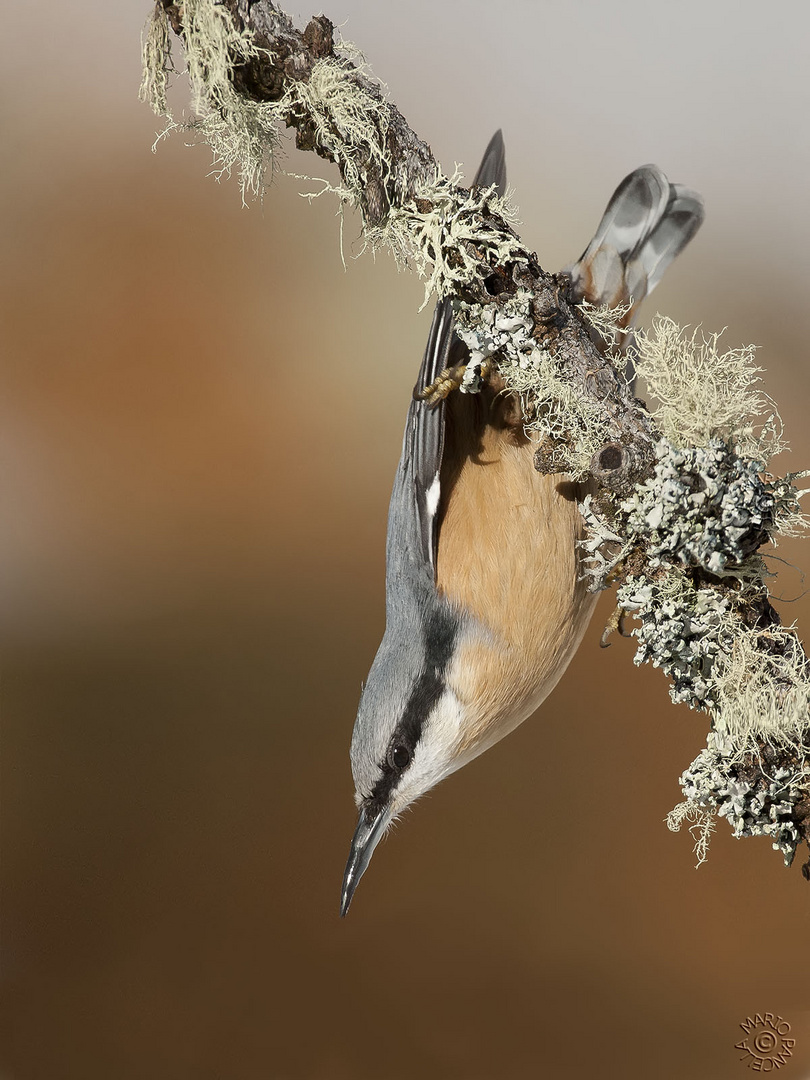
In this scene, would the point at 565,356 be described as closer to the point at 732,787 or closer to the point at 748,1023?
the point at 732,787

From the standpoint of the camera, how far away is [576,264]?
→ 109 centimetres

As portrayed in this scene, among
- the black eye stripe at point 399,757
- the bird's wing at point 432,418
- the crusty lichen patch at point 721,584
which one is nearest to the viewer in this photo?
the crusty lichen patch at point 721,584

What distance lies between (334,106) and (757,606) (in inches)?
20.0

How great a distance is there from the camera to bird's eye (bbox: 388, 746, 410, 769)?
978 mm

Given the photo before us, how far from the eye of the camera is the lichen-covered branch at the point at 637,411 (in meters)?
0.65

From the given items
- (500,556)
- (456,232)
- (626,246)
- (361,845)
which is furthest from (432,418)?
(361,845)

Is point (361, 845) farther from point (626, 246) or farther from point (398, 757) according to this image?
point (626, 246)

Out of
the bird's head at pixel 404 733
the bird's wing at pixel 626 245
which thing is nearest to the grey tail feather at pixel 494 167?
the bird's wing at pixel 626 245

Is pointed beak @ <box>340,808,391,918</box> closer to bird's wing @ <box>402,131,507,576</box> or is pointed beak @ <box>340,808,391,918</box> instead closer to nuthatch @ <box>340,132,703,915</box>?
nuthatch @ <box>340,132,703,915</box>

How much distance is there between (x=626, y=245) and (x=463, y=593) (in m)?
0.48

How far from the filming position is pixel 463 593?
965 millimetres

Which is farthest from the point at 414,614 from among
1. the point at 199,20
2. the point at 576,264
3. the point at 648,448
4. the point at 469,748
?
the point at 199,20

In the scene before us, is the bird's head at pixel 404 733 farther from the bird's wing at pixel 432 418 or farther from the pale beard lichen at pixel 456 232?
the pale beard lichen at pixel 456 232

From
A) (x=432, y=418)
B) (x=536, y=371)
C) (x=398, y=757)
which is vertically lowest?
(x=398, y=757)
